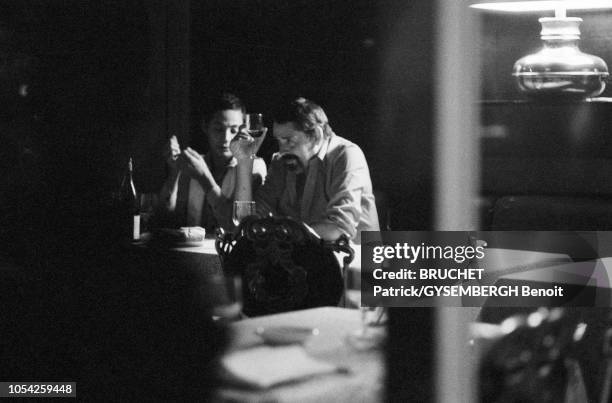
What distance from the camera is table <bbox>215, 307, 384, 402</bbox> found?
3.16 ft

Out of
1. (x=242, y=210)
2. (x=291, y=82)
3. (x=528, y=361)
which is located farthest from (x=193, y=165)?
(x=528, y=361)

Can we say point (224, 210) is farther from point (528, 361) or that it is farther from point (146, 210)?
point (528, 361)

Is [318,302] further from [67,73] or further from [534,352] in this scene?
[67,73]

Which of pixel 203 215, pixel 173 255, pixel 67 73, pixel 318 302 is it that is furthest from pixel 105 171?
pixel 318 302

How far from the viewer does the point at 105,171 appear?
3.84 m

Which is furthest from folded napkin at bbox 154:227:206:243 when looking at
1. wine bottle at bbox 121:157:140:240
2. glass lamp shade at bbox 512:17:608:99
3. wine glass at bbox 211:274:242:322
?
glass lamp shade at bbox 512:17:608:99

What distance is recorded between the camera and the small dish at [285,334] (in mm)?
1076

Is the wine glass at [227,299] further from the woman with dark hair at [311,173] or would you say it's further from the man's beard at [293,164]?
the man's beard at [293,164]

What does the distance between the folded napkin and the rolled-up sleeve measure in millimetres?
400

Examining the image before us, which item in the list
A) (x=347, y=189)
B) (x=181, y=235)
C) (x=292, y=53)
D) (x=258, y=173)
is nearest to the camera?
(x=181, y=235)

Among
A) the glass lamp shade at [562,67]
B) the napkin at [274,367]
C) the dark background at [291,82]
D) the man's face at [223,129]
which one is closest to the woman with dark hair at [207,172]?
the man's face at [223,129]

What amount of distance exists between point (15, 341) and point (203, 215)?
98cm

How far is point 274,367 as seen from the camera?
1003 millimetres

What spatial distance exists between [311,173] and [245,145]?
1.07 feet
